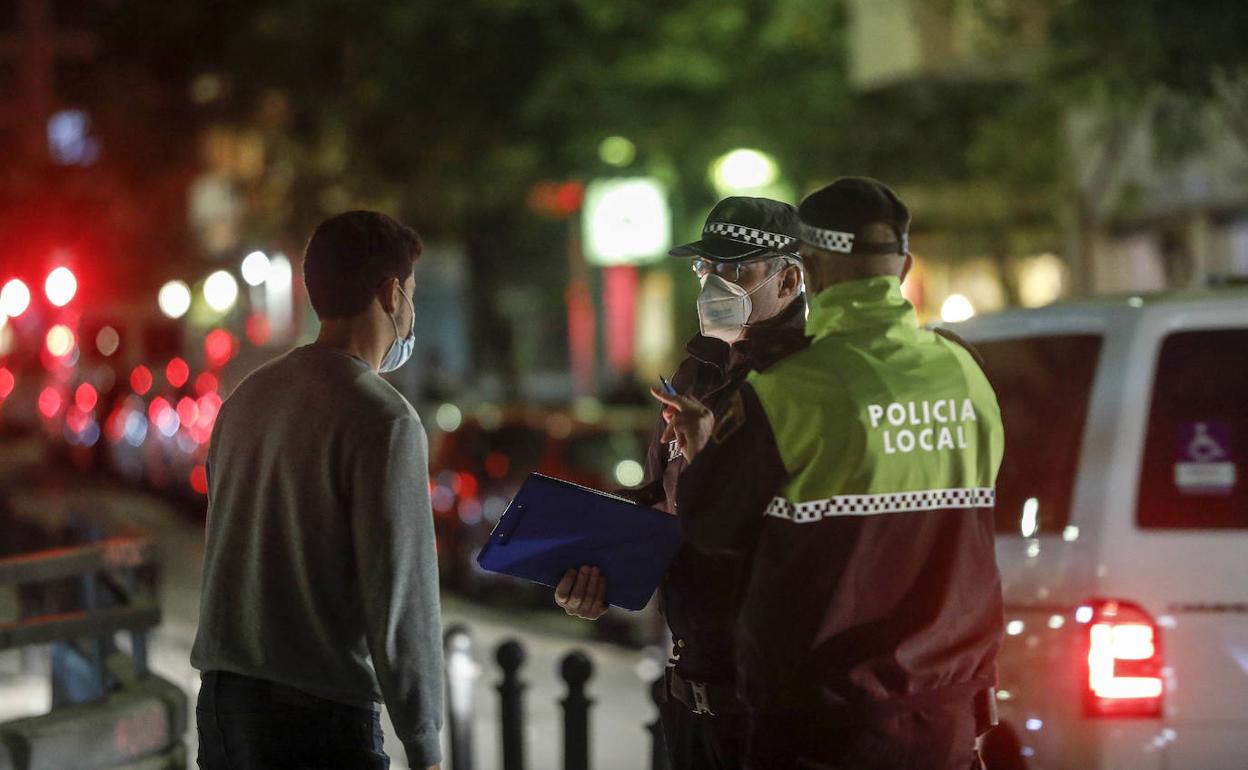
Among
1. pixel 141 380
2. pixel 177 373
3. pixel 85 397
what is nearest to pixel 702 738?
pixel 177 373

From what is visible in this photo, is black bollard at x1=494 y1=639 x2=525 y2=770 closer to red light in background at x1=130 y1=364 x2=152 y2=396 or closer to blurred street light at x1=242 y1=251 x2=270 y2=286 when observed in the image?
blurred street light at x1=242 y1=251 x2=270 y2=286

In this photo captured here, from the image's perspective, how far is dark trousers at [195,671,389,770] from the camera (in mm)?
3822

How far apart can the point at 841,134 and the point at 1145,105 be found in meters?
7.35

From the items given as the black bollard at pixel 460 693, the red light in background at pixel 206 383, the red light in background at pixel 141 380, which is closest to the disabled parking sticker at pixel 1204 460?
the black bollard at pixel 460 693

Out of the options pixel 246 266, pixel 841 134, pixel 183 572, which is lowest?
pixel 183 572

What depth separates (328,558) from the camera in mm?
3805

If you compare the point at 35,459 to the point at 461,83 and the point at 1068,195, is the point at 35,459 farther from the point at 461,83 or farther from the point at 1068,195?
the point at 1068,195

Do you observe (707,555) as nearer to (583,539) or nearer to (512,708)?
(583,539)

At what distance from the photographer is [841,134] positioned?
21.5 meters

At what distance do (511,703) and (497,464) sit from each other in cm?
973

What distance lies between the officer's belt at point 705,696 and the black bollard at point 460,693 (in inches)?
192

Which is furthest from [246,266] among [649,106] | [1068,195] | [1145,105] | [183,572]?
[1145,105]

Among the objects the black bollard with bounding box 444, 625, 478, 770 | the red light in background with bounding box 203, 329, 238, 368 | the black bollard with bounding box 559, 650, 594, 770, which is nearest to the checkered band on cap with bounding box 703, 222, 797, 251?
the black bollard with bounding box 559, 650, 594, 770

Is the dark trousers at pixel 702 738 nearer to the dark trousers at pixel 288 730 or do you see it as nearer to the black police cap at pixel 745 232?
the dark trousers at pixel 288 730
